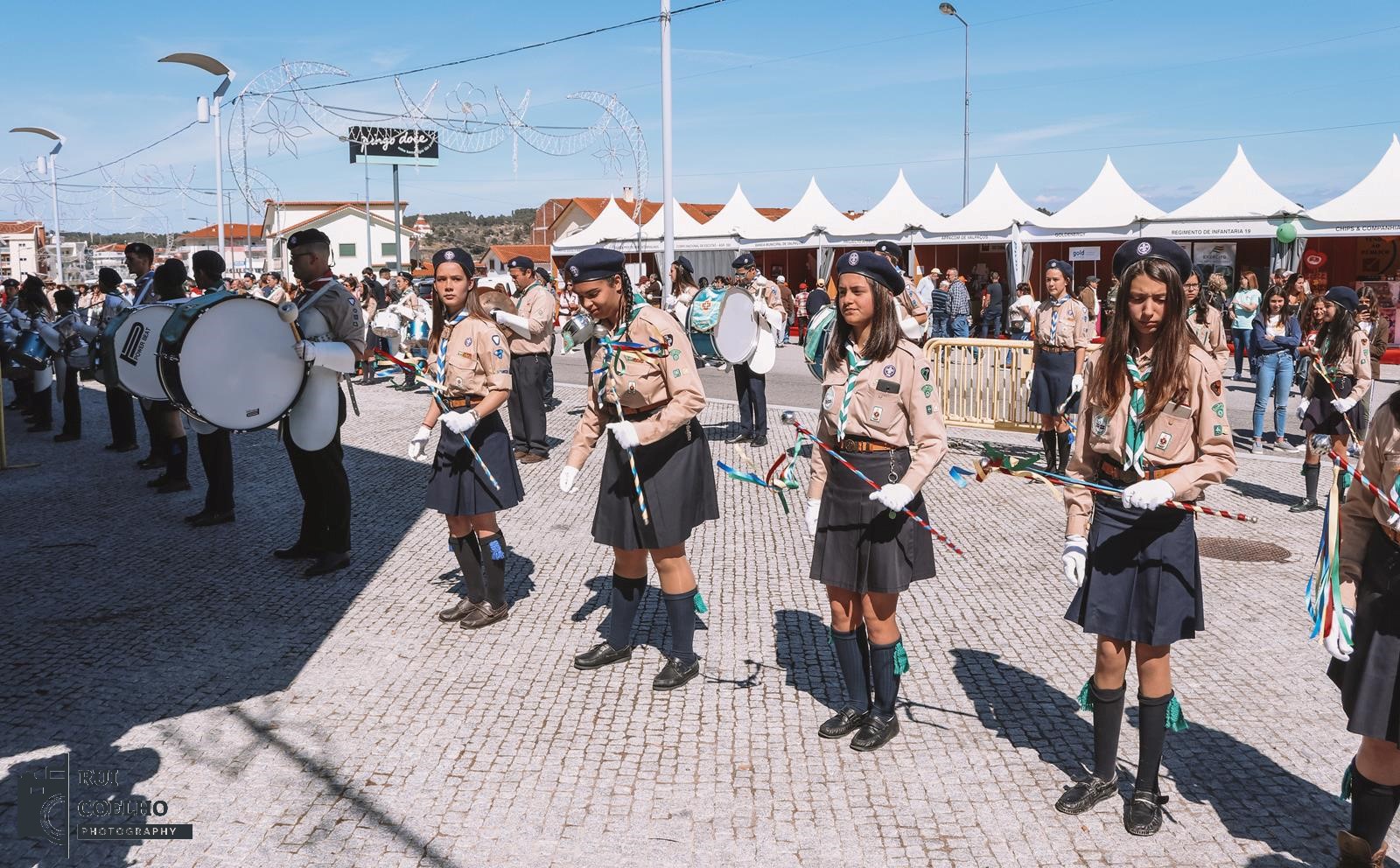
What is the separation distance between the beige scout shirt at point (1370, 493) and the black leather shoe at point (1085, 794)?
1.17 meters

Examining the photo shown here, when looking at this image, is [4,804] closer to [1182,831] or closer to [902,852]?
[902,852]

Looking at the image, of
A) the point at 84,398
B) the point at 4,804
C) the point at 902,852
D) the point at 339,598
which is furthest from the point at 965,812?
the point at 84,398

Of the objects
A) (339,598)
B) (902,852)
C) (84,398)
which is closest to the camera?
(902,852)

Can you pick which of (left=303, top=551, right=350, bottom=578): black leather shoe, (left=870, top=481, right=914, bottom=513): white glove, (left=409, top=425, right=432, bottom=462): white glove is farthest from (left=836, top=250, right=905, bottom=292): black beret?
(left=303, top=551, right=350, bottom=578): black leather shoe

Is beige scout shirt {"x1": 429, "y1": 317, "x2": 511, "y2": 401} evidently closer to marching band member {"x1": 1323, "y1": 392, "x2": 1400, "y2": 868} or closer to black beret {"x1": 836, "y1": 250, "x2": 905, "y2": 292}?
black beret {"x1": 836, "y1": 250, "x2": 905, "y2": 292}

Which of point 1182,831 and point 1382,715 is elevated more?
point 1382,715

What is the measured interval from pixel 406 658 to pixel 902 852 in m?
2.82

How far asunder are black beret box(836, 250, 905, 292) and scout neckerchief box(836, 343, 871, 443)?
277 mm

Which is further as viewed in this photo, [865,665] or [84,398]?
[84,398]

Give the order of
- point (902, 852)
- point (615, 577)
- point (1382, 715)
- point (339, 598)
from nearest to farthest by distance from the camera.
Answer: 1. point (1382, 715)
2. point (902, 852)
3. point (615, 577)
4. point (339, 598)

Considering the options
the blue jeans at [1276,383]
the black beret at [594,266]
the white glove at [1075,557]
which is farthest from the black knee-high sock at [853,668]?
the blue jeans at [1276,383]

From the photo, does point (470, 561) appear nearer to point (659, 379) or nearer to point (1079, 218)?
point (659, 379)

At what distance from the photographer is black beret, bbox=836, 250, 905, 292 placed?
412cm

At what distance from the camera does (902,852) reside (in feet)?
11.6
